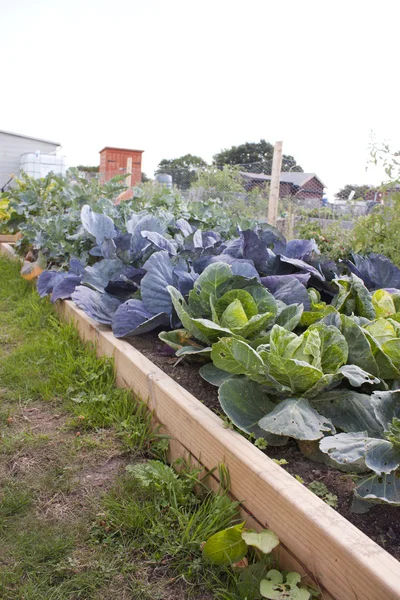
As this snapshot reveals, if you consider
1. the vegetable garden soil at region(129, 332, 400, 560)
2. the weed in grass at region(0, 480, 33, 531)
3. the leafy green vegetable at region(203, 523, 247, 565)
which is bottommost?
the weed in grass at region(0, 480, 33, 531)

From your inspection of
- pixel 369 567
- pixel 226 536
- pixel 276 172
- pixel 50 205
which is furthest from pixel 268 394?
pixel 276 172

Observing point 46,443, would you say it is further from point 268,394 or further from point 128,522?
point 268,394

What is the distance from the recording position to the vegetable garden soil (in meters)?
1.13

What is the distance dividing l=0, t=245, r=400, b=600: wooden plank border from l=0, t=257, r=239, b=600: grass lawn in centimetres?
10

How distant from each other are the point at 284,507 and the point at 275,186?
285 inches

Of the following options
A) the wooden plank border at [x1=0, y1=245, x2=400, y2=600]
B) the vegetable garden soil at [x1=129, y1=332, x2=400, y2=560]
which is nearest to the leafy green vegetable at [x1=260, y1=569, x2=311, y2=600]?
the wooden plank border at [x1=0, y1=245, x2=400, y2=600]

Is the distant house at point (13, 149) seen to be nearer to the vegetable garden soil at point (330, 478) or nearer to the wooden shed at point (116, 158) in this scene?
the wooden shed at point (116, 158)

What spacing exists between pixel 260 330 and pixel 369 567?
959 millimetres

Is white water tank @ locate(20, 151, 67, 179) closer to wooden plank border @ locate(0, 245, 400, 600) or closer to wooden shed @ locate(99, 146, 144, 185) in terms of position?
wooden shed @ locate(99, 146, 144, 185)

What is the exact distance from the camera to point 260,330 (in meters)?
1.80

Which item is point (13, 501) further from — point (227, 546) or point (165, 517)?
point (227, 546)

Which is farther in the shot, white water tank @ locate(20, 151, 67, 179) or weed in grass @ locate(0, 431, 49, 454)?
white water tank @ locate(20, 151, 67, 179)

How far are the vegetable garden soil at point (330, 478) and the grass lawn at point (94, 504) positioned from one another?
0.21m

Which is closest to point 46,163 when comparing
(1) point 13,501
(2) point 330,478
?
(1) point 13,501
